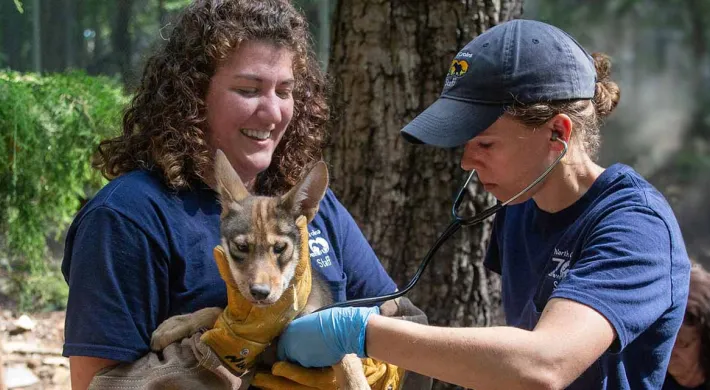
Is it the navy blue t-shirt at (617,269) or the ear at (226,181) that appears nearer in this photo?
the navy blue t-shirt at (617,269)

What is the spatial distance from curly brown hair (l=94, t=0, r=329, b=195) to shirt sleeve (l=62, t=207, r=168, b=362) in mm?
251

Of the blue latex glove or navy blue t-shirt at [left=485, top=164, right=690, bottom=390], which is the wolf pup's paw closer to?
the blue latex glove

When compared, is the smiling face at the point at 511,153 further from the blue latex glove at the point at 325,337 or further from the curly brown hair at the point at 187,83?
the curly brown hair at the point at 187,83

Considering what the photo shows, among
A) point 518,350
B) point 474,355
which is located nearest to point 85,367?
point 474,355

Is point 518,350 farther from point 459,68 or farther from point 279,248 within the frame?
point 459,68

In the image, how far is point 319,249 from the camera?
278 cm

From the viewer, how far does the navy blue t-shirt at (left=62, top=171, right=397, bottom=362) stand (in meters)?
2.34

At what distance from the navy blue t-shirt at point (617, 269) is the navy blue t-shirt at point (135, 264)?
1.02 m

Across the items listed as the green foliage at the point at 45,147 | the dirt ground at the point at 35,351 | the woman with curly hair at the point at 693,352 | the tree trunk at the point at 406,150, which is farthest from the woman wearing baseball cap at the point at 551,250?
the dirt ground at the point at 35,351

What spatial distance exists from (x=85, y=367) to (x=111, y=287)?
25 centimetres

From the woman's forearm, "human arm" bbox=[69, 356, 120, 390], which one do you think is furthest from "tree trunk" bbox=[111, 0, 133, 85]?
the woman's forearm

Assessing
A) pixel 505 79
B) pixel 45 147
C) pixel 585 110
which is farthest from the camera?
pixel 45 147

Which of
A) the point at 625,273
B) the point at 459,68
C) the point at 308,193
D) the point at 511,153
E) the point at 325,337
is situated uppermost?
the point at 459,68

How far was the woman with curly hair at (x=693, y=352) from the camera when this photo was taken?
3699 millimetres
